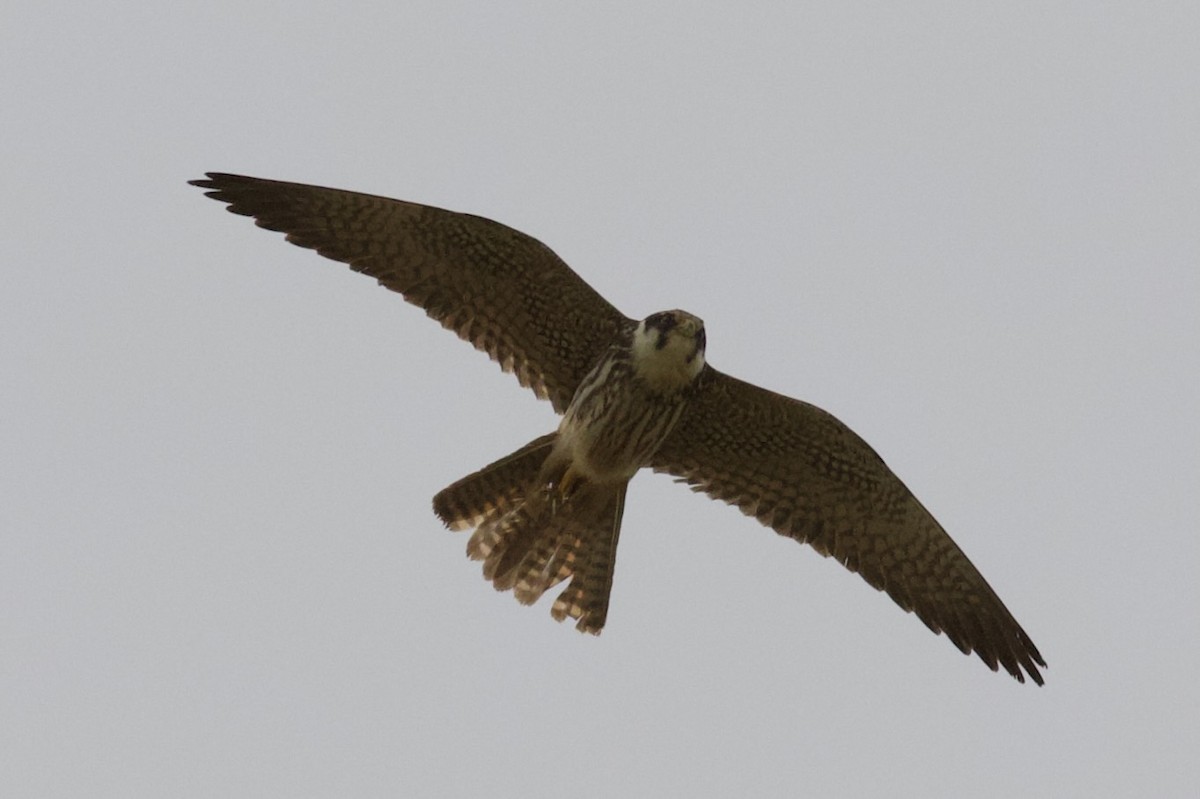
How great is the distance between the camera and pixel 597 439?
42.3 feet

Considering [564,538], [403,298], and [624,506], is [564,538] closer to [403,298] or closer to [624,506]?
[624,506]

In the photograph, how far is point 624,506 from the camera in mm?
13320

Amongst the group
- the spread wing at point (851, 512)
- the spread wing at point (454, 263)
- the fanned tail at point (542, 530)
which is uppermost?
the spread wing at point (851, 512)

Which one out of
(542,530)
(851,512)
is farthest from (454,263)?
(851,512)

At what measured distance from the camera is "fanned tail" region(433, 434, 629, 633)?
12969mm

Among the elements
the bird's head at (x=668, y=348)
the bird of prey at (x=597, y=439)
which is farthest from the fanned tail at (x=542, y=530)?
the bird's head at (x=668, y=348)

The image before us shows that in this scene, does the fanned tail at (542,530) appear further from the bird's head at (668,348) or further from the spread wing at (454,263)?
the bird's head at (668,348)

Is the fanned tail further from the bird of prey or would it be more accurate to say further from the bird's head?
the bird's head

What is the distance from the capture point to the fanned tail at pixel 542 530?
1297 cm

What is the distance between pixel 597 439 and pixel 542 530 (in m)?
0.73

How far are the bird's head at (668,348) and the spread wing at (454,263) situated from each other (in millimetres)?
359

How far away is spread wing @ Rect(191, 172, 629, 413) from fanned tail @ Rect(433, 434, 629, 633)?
2.17 feet

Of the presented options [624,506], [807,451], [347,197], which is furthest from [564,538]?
[347,197]

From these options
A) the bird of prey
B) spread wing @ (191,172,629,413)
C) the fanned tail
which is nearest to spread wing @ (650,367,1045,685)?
the bird of prey
